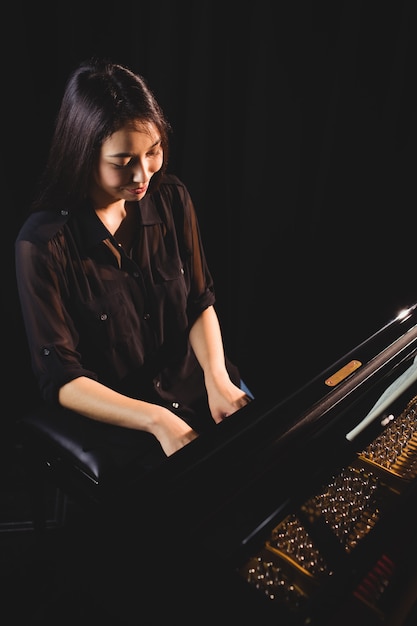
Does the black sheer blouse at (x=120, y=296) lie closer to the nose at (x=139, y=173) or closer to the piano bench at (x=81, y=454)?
the piano bench at (x=81, y=454)

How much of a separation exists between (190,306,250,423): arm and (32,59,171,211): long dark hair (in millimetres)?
761

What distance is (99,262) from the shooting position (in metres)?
1.83

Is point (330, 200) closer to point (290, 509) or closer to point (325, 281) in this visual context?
point (325, 281)

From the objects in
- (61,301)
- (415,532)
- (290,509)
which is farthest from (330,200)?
(290,509)

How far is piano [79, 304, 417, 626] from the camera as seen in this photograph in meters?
0.92

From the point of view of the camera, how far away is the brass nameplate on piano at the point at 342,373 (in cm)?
137

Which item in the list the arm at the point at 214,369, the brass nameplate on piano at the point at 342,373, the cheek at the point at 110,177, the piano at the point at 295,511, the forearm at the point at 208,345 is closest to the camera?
the piano at the point at 295,511

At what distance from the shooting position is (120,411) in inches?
65.3

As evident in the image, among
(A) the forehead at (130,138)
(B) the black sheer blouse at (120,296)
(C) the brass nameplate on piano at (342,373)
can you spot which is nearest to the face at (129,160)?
(A) the forehead at (130,138)

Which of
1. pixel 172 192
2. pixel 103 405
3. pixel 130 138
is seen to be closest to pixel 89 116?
pixel 130 138

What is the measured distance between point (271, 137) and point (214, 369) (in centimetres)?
144

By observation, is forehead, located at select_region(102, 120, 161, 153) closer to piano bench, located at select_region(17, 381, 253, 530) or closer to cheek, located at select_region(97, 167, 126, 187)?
cheek, located at select_region(97, 167, 126, 187)

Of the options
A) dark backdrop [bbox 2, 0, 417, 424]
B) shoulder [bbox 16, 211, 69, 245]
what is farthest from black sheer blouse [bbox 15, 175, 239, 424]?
dark backdrop [bbox 2, 0, 417, 424]

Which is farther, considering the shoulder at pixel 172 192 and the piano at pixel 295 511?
the shoulder at pixel 172 192
